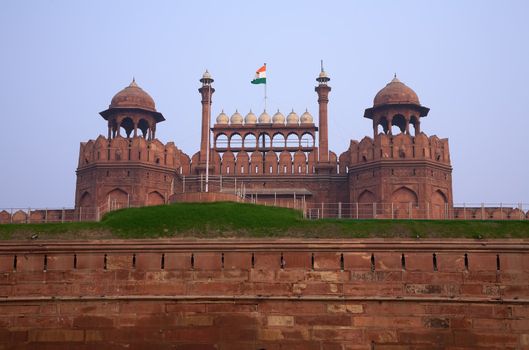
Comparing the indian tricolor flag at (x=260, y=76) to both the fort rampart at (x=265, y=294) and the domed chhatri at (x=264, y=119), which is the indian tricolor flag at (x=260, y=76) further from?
the fort rampart at (x=265, y=294)

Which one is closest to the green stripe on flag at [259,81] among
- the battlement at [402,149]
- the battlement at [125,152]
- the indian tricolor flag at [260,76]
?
the indian tricolor flag at [260,76]

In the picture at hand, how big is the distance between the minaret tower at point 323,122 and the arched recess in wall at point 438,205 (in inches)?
186

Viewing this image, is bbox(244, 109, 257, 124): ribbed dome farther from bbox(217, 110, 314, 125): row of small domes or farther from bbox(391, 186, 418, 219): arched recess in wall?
bbox(391, 186, 418, 219): arched recess in wall

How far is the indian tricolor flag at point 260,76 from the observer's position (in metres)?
30.1

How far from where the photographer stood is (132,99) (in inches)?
1210

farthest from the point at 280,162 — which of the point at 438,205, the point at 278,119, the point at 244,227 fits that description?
the point at 244,227

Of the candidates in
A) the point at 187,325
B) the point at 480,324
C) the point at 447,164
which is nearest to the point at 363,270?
the point at 480,324

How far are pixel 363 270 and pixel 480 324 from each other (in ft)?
10.00

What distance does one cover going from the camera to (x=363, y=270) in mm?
18375

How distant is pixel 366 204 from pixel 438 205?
2.68m

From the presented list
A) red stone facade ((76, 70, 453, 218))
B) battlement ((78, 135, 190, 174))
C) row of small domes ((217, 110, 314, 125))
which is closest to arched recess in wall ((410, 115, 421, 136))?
red stone facade ((76, 70, 453, 218))

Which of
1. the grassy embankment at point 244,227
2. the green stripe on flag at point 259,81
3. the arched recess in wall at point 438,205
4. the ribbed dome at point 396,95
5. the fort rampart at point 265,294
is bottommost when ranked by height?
the fort rampart at point 265,294

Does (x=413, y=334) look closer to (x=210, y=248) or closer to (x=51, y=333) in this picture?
(x=210, y=248)

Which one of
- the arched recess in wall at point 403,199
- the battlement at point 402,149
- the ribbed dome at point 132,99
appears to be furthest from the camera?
the ribbed dome at point 132,99
